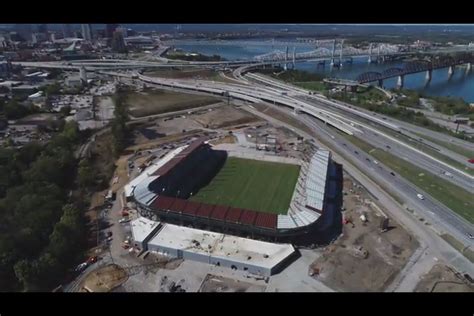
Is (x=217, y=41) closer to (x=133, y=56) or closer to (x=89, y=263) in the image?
(x=133, y=56)

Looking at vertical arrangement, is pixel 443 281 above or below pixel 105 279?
below

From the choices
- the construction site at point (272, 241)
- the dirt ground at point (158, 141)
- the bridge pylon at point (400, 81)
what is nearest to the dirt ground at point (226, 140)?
the dirt ground at point (158, 141)

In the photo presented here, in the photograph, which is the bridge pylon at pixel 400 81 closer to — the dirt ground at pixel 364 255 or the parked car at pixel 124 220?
the dirt ground at pixel 364 255

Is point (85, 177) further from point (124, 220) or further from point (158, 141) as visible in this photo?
point (158, 141)

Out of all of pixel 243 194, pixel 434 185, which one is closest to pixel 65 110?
pixel 243 194

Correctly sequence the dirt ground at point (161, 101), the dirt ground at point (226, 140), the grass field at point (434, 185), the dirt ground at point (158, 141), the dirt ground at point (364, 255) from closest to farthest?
the dirt ground at point (364, 255)
the grass field at point (434, 185)
the dirt ground at point (158, 141)
the dirt ground at point (226, 140)
the dirt ground at point (161, 101)
